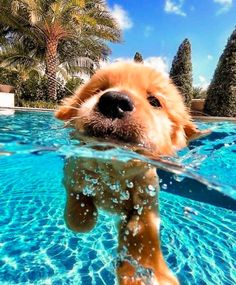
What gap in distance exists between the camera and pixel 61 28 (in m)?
20.8

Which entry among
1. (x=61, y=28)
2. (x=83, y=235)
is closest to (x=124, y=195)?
(x=83, y=235)

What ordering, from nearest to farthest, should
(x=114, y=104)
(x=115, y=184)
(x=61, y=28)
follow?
(x=114, y=104) → (x=115, y=184) → (x=61, y=28)

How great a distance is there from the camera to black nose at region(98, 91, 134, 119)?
256cm

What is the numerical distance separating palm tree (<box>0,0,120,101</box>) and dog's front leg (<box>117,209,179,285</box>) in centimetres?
1510

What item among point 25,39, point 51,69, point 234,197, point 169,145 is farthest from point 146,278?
point 25,39

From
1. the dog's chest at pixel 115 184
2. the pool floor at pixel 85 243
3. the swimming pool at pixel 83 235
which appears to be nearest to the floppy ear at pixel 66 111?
the swimming pool at pixel 83 235

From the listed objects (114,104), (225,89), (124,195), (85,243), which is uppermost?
(225,89)

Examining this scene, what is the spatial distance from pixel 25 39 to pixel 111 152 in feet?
79.7

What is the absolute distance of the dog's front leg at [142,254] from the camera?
8.30 feet

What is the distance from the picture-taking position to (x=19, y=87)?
22.3 metres

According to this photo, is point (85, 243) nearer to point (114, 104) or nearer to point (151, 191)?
point (151, 191)

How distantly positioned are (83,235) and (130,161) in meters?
1.51

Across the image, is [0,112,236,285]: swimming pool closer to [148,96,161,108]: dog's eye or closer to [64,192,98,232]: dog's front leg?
[64,192,98,232]: dog's front leg

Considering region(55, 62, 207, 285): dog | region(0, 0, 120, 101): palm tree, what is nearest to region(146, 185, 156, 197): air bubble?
region(55, 62, 207, 285): dog
